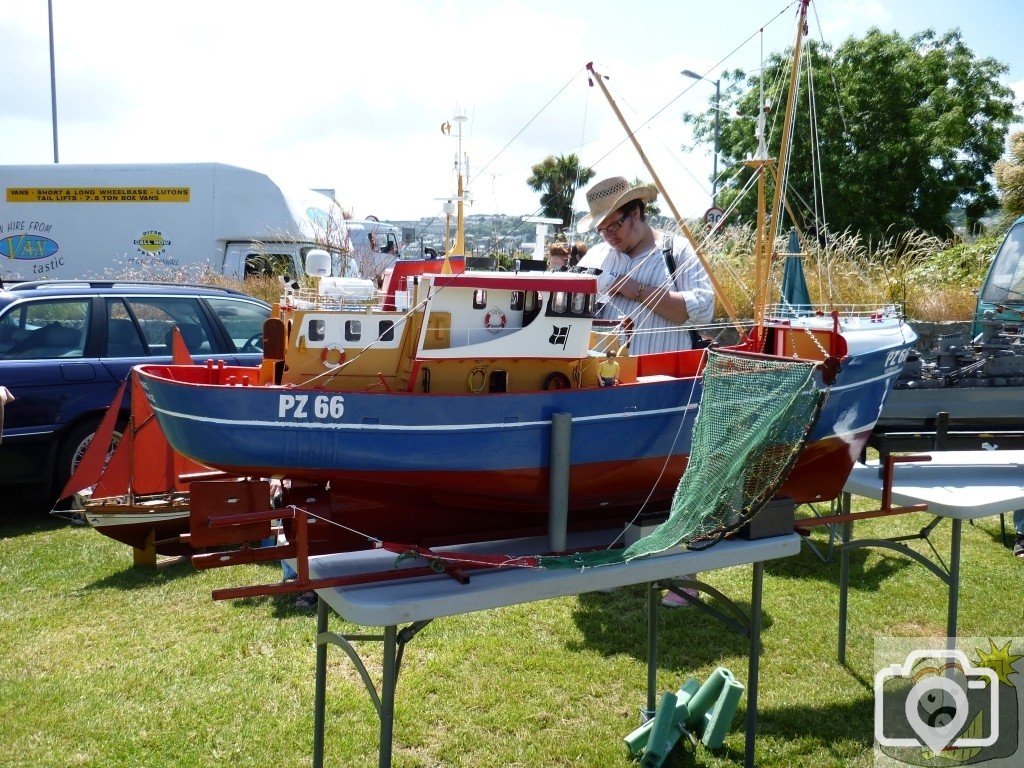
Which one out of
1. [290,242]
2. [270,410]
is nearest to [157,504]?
[270,410]

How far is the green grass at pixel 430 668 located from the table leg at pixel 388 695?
55.3 inches

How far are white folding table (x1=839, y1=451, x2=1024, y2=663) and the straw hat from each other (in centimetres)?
199

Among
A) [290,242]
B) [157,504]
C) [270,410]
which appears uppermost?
[290,242]

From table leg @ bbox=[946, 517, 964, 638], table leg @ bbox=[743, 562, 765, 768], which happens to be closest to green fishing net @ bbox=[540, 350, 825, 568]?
table leg @ bbox=[743, 562, 765, 768]

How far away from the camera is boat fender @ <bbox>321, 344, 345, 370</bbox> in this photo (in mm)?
3816

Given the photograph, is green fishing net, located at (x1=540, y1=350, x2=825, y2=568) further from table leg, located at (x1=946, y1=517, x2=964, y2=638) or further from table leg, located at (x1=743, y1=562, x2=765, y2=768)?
table leg, located at (x1=946, y1=517, x2=964, y2=638)

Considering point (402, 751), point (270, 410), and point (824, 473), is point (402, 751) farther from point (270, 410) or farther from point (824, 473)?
point (824, 473)

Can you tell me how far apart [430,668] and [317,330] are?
2.51 meters

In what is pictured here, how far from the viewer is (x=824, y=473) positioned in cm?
433

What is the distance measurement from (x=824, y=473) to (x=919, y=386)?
309 centimetres

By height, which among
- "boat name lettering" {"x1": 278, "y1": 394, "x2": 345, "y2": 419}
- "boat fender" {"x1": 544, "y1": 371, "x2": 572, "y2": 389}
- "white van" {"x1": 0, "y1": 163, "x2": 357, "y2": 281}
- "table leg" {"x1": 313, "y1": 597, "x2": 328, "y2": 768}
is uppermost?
"white van" {"x1": 0, "y1": 163, "x2": 357, "y2": 281}

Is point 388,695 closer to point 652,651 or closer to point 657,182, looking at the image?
point 652,651

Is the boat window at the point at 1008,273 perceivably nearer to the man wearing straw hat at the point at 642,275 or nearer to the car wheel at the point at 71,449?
the man wearing straw hat at the point at 642,275

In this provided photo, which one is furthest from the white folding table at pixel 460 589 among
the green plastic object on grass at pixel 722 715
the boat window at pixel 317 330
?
the boat window at pixel 317 330
